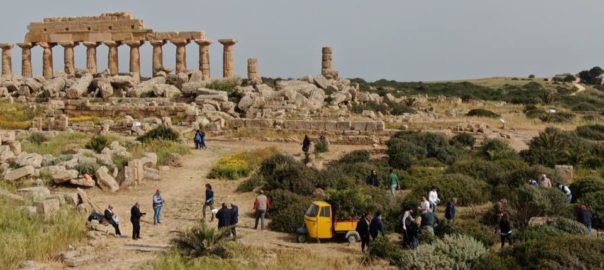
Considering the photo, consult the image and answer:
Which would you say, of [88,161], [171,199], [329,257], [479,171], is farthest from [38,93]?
[329,257]

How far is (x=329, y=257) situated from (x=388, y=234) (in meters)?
3.04

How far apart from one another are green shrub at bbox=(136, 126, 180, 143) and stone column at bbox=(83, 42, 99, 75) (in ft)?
79.1

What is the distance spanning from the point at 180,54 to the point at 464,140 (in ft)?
90.4

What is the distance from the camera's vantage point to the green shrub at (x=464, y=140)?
Answer: 3137 centimetres

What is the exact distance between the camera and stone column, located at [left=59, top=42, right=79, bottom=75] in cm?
5441

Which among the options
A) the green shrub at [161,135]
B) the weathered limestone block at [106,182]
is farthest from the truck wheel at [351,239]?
the green shrub at [161,135]

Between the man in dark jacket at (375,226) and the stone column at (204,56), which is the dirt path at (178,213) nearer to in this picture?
the man in dark jacket at (375,226)

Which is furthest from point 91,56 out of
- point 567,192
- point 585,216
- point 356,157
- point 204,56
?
point 585,216

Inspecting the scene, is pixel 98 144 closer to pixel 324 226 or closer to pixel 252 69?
pixel 324 226

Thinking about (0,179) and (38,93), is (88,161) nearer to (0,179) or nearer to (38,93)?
(0,179)

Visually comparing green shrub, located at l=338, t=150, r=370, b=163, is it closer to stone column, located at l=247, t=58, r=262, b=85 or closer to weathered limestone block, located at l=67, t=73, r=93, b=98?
weathered limestone block, located at l=67, t=73, r=93, b=98

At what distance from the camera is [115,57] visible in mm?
53531

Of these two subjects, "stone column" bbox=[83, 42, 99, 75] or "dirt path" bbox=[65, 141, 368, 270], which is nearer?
"dirt path" bbox=[65, 141, 368, 270]

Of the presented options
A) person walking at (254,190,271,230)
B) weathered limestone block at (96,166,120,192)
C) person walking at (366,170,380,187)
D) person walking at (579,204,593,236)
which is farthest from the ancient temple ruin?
person walking at (579,204,593,236)
